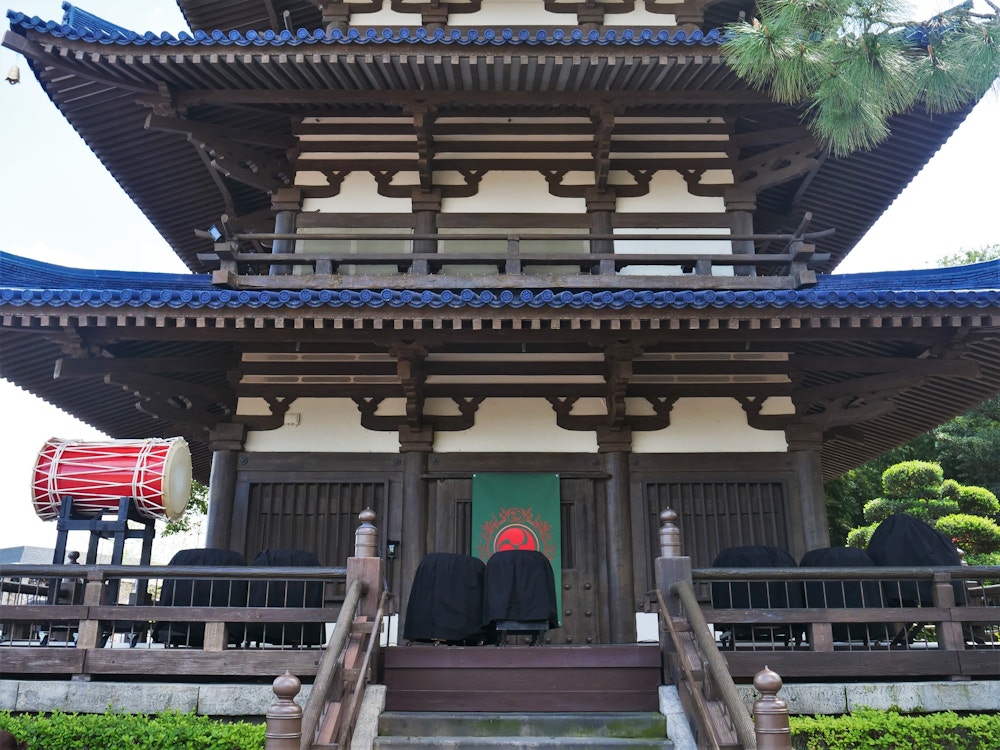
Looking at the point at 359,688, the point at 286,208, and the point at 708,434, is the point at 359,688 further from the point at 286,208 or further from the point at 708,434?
the point at 286,208

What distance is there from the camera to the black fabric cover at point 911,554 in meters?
6.84

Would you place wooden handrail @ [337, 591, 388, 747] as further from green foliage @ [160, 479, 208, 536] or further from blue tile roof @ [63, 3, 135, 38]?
green foliage @ [160, 479, 208, 536]

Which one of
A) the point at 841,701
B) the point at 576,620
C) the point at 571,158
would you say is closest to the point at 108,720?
the point at 576,620

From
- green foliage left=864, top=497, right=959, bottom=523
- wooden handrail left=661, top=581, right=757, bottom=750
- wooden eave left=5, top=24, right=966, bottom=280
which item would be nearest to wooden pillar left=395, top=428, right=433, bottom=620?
wooden handrail left=661, top=581, right=757, bottom=750

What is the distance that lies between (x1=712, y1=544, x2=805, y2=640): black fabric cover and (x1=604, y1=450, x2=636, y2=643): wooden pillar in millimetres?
930

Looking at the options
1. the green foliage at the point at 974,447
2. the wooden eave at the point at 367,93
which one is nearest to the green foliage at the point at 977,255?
the green foliage at the point at 974,447

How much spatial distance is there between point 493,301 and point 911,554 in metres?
3.97

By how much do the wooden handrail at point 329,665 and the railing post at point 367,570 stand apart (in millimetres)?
49

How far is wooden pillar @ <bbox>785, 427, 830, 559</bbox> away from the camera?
870 centimetres

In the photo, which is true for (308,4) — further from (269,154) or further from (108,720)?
(108,720)

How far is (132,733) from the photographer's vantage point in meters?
5.55

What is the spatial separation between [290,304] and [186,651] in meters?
2.87

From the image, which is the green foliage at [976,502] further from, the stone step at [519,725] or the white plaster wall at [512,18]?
the stone step at [519,725]

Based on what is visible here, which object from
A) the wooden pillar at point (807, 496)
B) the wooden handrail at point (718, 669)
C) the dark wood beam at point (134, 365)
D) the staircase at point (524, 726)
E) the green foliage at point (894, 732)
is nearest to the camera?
the wooden handrail at point (718, 669)
